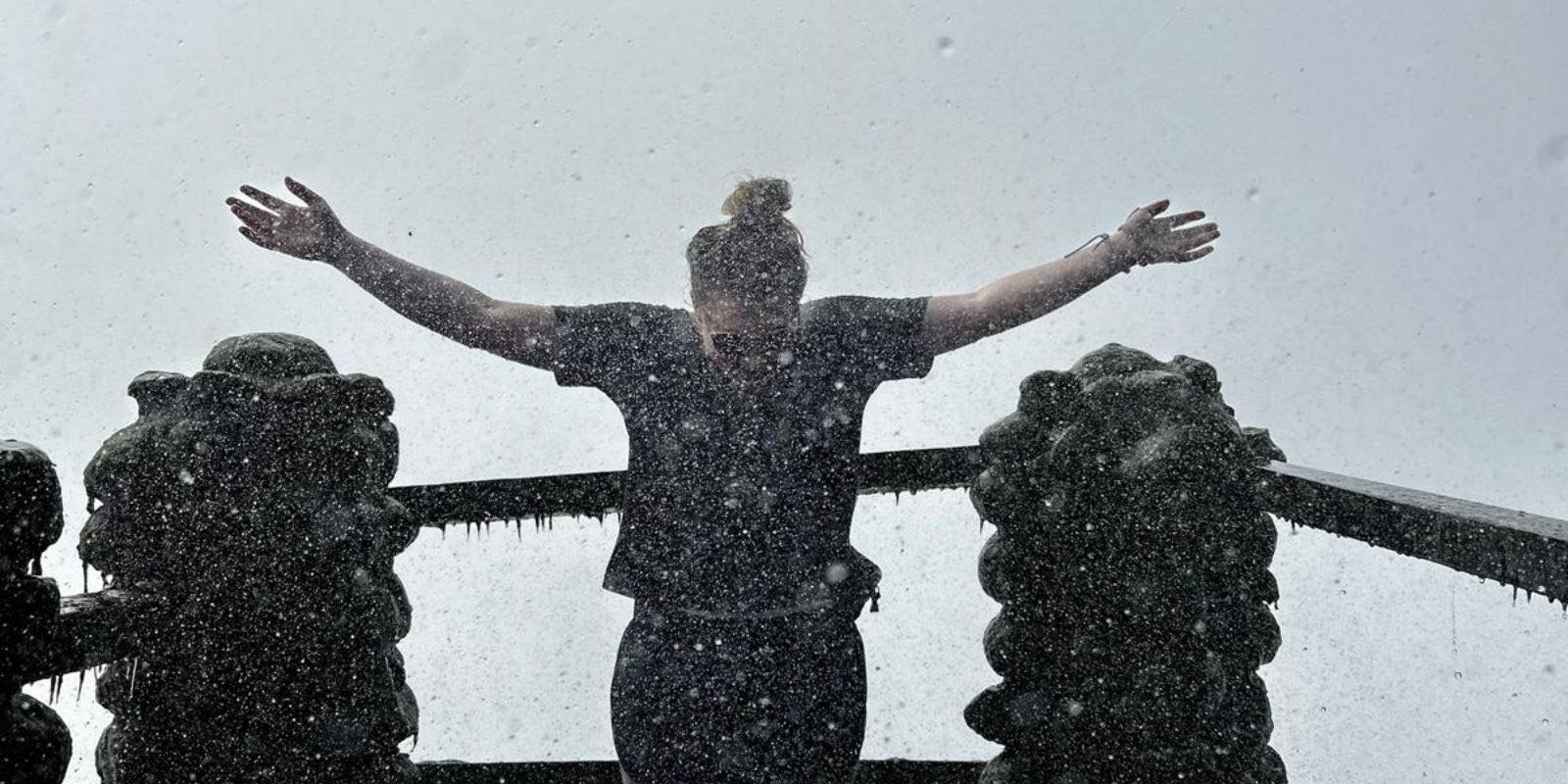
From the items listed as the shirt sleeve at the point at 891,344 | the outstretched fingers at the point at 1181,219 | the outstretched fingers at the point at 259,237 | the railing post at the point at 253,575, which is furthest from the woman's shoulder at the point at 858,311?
the outstretched fingers at the point at 259,237

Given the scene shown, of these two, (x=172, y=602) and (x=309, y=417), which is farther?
(x=309, y=417)

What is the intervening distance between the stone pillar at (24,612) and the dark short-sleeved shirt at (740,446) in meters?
1.23

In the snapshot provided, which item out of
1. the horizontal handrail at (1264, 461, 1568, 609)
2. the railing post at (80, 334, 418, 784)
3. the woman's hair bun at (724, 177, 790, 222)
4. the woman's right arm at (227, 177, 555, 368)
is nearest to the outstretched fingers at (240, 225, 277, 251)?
the woman's right arm at (227, 177, 555, 368)

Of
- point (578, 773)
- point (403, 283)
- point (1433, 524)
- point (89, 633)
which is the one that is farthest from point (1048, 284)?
point (89, 633)

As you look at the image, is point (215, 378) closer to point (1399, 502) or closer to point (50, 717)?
point (50, 717)

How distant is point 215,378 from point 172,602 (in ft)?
1.57

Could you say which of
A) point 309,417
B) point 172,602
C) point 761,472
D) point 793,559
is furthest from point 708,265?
point 172,602

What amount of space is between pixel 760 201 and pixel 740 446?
2.02 ft

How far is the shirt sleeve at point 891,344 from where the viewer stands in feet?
9.84

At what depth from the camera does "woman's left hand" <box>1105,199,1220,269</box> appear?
313cm

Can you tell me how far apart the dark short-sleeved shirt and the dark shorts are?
0.07 m

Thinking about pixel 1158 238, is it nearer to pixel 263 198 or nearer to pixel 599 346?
pixel 599 346

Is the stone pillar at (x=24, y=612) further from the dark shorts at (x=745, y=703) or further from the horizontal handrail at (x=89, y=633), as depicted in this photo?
the dark shorts at (x=745, y=703)

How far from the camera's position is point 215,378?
2.60 meters
